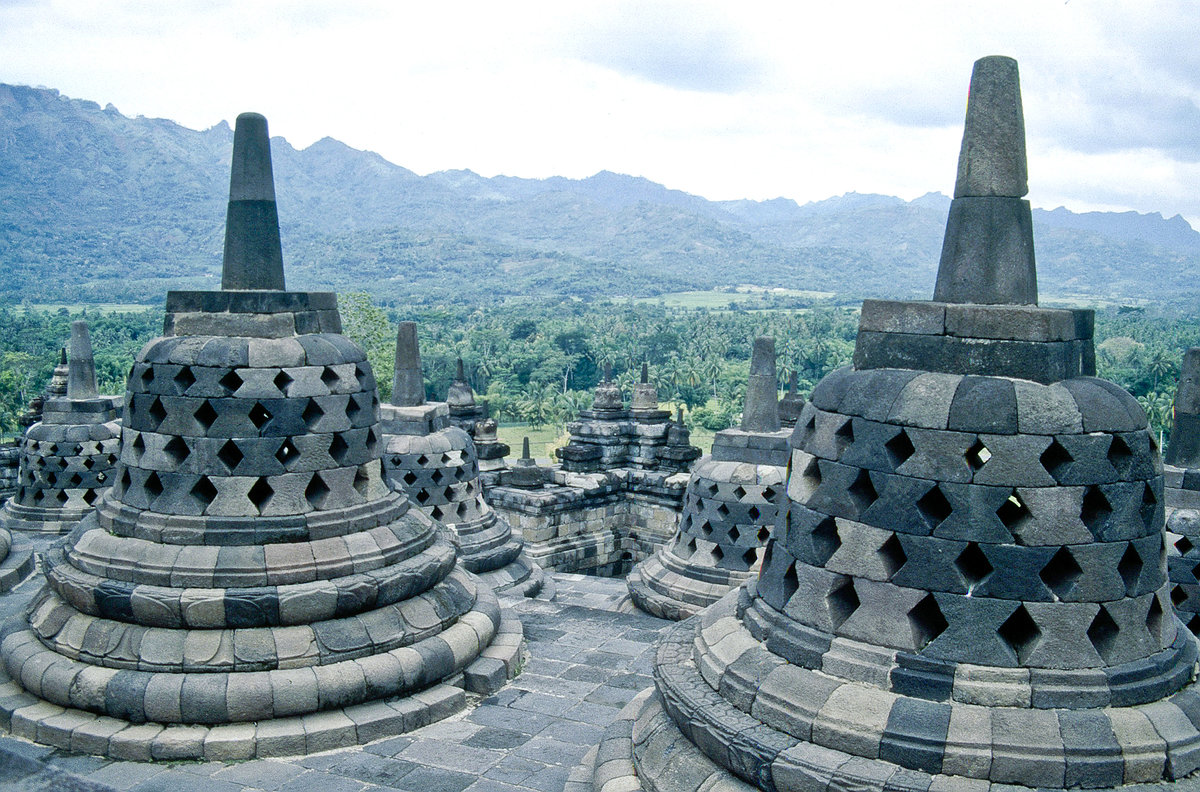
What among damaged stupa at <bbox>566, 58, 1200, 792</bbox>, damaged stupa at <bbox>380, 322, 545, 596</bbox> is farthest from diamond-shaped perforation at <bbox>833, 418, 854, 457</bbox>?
damaged stupa at <bbox>380, 322, 545, 596</bbox>

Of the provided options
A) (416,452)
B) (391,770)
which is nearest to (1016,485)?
(391,770)

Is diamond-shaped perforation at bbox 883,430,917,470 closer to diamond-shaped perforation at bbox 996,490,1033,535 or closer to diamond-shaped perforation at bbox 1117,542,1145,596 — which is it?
diamond-shaped perforation at bbox 996,490,1033,535

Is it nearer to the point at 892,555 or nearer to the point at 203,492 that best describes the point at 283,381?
the point at 203,492

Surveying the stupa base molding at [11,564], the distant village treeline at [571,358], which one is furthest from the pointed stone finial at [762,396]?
the distant village treeline at [571,358]

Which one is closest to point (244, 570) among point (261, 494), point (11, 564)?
point (261, 494)

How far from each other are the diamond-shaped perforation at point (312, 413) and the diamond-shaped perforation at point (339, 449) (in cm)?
20

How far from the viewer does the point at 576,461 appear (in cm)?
1919

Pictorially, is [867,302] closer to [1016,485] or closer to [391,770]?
[1016,485]

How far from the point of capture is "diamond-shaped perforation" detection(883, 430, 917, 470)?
4141mm

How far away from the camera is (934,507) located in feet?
13.4

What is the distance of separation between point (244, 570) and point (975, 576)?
15.4 ft

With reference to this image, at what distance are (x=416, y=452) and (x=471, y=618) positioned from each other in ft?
11.8

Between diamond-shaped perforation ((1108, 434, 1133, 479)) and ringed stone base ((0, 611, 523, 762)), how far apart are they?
4.71 metres

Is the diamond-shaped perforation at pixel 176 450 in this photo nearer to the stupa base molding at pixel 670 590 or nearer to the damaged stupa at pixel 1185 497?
the stupa base molding at pixel 670 590
